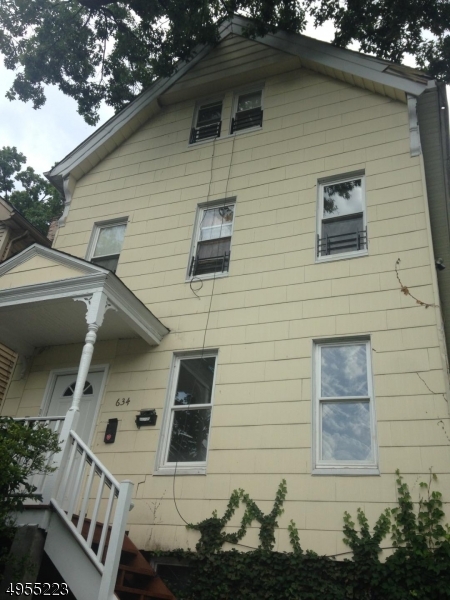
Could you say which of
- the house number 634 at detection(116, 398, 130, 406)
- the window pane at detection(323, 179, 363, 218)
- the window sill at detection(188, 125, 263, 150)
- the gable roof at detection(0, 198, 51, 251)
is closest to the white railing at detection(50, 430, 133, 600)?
the house number 634 at detection(116, 398, 130, 406)

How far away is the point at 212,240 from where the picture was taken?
958 cm

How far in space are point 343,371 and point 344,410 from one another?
0.56 meters

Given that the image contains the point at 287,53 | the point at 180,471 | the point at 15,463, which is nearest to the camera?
the point at 15,463

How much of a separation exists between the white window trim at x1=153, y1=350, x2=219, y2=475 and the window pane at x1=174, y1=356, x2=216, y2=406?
→ 66mm

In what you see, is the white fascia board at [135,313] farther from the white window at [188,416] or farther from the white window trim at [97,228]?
the white window trim at [97,228]

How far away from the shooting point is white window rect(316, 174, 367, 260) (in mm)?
8375

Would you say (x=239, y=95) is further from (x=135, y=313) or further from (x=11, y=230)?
(x=11, y=230)

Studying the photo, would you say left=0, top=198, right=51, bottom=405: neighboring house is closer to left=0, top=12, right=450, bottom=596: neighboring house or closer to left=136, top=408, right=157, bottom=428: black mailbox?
left=0, top=12, right=450, bottom=596: neighboring house

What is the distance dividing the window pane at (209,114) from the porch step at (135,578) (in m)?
7.88

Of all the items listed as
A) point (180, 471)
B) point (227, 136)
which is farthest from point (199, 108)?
point (180, 471)

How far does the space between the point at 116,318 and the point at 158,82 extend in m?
5.89

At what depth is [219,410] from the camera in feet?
25.3

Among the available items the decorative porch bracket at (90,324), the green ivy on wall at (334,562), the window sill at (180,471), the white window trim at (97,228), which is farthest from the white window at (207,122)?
the green ivy on wall at (334,562)

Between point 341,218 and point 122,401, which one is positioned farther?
point 341,218
